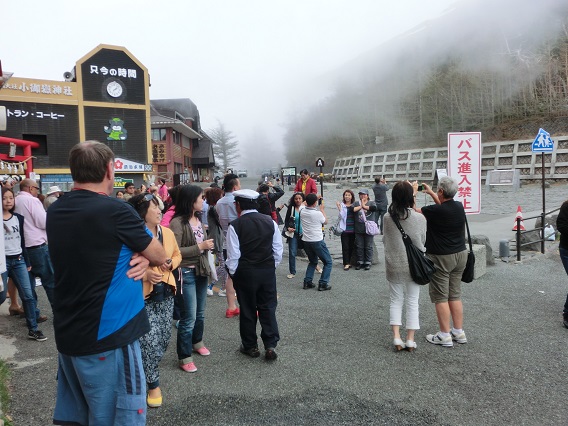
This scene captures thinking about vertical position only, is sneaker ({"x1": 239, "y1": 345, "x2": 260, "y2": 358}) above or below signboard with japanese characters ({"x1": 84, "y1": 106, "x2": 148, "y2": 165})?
below

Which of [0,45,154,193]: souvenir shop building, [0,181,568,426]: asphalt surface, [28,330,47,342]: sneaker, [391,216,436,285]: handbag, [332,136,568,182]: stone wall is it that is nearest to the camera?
[0,181,568,426]: asphalt surface

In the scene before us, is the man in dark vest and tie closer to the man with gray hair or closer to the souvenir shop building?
the man with gray hair

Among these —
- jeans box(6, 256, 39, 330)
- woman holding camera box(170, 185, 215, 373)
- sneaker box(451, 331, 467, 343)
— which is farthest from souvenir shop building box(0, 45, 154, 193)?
sneaker box(451, 331, 467, 343)

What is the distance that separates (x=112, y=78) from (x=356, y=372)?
30.2 metres

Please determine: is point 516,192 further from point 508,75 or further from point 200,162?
point 200,162

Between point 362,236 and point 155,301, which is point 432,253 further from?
point 362,236

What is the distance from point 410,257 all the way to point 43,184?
25955 mm

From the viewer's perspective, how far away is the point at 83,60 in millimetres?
28109

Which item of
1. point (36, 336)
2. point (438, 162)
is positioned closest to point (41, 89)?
point (36, 336)

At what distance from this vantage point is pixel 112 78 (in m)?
29.0

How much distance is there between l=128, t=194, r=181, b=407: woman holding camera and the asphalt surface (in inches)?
10.5

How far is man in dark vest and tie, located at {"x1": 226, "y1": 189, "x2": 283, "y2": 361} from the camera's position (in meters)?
4.03

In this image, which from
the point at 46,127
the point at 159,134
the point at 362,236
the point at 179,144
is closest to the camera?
the point at 362,236

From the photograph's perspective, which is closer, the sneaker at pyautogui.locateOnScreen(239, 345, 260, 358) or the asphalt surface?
the asphalt surface
